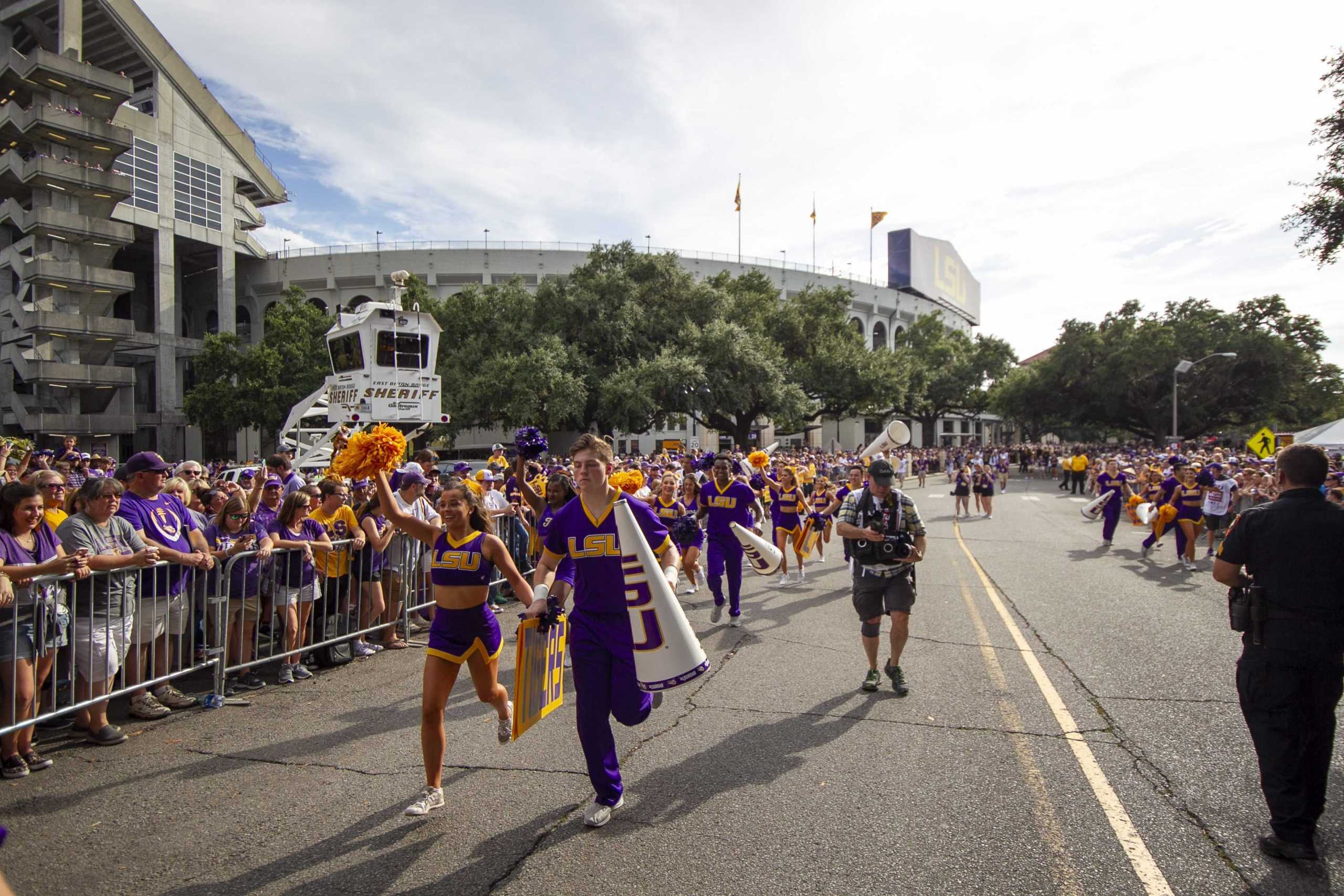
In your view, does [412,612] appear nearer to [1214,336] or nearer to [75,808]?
[75,808]

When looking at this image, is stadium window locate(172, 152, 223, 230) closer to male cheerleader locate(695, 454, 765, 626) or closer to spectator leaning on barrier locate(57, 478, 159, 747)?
male cheerleader locate(695, 454, 765, 626)

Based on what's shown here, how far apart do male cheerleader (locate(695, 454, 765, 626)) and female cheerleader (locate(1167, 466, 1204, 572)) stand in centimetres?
869

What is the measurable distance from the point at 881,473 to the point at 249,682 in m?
5.43

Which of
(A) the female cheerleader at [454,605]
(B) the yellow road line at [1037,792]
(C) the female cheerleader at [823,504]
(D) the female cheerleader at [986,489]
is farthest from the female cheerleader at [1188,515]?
(A) the female cheerleader at [454,605]

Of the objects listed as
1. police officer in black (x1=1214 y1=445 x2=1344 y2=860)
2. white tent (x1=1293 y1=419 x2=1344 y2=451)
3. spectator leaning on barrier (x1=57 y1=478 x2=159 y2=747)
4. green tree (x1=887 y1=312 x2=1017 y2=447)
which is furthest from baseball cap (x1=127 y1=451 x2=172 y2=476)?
green tree (x1=887 y1=312 x2=1017 y2=447)

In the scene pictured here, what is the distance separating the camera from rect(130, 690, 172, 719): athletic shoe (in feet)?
17.5

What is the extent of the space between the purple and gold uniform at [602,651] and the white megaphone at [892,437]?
37.8 ft

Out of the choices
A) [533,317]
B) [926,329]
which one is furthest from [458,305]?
[926,329]

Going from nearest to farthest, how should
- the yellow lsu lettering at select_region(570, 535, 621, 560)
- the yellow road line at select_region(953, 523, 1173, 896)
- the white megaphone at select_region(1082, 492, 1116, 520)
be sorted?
the yellow road line at select_region(953, 523, 1173, 896) < the yellow lsu lettering at select_region(570, 535, 621, 560) < the white megaphone at select_region(1082, 492, 1116, 520)

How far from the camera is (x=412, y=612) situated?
325 inches

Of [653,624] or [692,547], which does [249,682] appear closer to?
[653,624]

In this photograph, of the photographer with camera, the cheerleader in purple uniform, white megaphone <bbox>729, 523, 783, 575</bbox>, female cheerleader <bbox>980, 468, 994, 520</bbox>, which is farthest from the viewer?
female cheerleader <bbox>980, 468, 994, 520</bbox>

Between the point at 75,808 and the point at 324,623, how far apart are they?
9.28 feet

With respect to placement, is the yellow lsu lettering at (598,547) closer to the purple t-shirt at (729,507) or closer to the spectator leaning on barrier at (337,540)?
the spectator leaning on barrier at (337,540)
